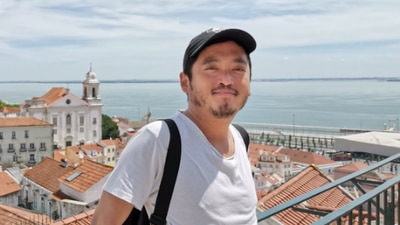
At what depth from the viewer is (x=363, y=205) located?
4.99 ft

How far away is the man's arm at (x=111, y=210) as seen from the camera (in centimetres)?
95

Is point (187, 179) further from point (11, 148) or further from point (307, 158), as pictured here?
point (307, 158)

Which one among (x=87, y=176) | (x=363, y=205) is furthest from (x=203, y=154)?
(x=87, y=176)

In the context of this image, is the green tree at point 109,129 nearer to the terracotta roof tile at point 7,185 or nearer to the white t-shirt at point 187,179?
the terracotta roof tile at point 7,185

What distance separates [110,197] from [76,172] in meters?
10.4

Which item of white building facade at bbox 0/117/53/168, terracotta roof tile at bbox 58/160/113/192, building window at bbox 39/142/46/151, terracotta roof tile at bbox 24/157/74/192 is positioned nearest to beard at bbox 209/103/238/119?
terracotta roof tile at bbox 58/160/113/192

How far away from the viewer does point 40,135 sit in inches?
1145

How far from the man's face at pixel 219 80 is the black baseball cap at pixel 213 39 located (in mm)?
12

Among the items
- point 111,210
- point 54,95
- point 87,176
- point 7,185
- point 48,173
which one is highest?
point 111,210

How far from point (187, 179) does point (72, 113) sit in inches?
1475

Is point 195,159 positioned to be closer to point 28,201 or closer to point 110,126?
point 28,201

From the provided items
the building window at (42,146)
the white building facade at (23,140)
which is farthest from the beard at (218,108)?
the building window at (42,146)

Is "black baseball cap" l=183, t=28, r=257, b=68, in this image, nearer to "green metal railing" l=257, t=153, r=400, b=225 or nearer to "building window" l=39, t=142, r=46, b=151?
"green metal railing" l=257, t=153, r=400, b=225

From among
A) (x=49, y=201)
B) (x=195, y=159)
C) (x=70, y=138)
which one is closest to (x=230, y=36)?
(x=195, y=159)
